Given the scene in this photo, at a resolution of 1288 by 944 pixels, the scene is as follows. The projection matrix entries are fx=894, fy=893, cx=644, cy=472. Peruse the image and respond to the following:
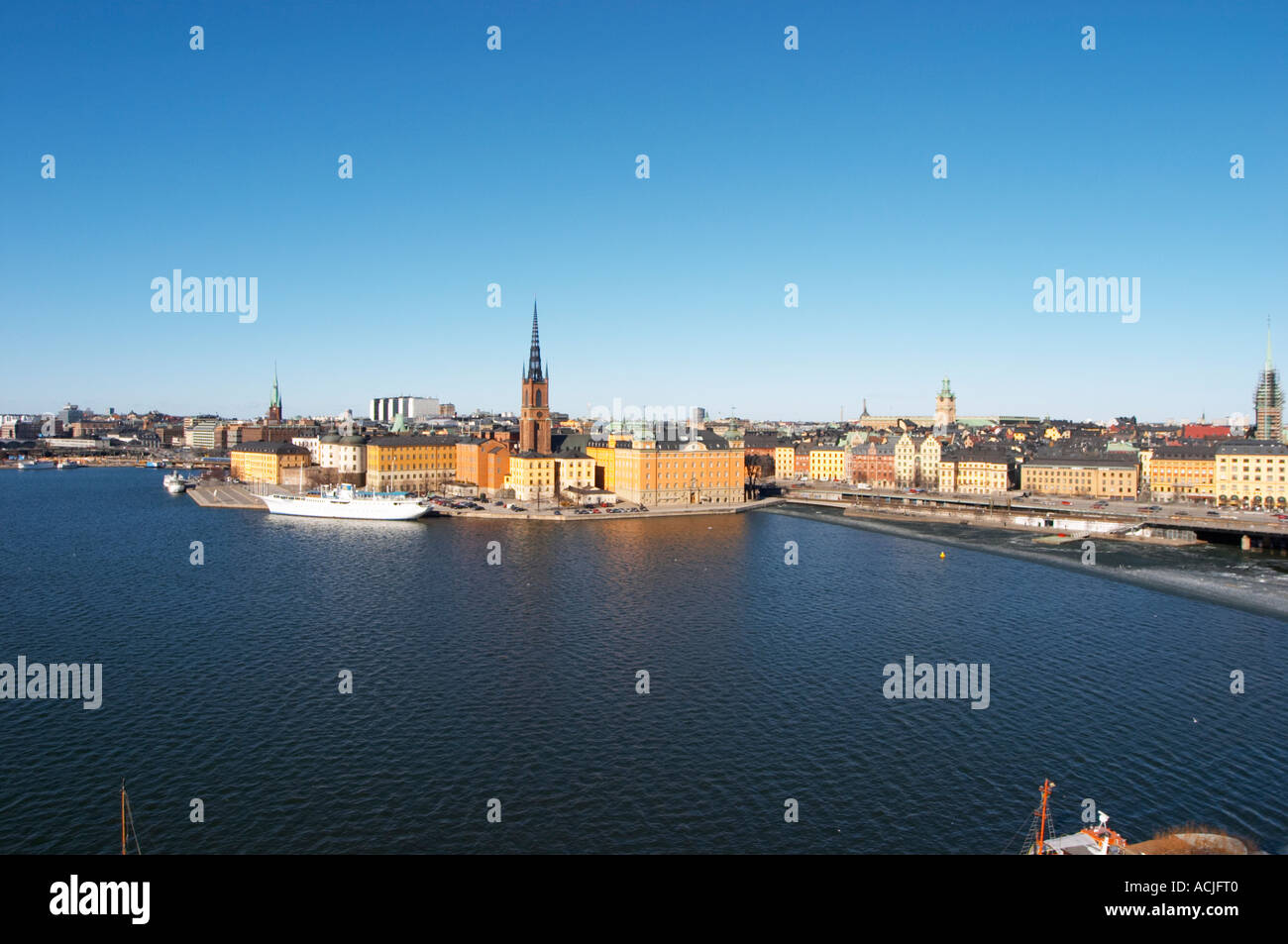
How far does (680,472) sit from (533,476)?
10.5 meters

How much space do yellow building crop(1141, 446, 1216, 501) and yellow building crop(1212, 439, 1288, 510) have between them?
1.23 metres

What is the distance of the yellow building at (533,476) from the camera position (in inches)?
2522

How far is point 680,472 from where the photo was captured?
6325 cm

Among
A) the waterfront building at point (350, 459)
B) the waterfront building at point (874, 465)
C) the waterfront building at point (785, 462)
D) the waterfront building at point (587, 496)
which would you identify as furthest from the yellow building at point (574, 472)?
the waterfront building at point (785, 462)

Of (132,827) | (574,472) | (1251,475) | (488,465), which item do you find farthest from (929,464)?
(132,827)

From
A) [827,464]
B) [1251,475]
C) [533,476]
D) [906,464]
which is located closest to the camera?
[1251,475]

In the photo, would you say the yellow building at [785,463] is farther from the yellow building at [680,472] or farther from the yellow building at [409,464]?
the yellow building at [409,464]

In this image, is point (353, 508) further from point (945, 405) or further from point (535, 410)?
point (945, 405)

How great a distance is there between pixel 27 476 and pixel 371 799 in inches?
3876

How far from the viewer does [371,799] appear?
1455 centimetres

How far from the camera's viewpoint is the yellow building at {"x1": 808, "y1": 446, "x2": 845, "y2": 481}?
82625 millimetres
